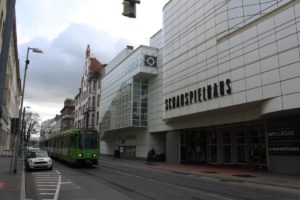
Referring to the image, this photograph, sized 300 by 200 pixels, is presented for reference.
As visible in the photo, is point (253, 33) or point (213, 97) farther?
point (213, 97)

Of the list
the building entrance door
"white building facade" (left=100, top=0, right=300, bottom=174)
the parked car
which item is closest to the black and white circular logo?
"white building facade" (left=100, top=0, right=300, bottom=174)

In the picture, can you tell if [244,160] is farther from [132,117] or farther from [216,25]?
[132,117]

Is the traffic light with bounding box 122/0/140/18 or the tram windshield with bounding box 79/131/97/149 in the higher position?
the traffic light with bounding box 122/0/140/18

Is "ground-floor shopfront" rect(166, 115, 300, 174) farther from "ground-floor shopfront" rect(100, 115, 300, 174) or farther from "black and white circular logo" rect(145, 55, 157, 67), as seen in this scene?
"black and white circular logo" rect(145, 55, 157, 67)

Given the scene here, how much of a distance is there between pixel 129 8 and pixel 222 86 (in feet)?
73.8

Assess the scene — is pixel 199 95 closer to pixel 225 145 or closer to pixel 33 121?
pixel 225 145

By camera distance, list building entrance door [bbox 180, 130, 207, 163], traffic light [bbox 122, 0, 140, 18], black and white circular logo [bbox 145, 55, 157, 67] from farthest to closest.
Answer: black and white circular logo [bbox 145, 55, 157, 67] → building entrance door [bbox 180, 130, 207, 163] → traffic light [bbox 122, 0, 140, 18]

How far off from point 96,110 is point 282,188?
6070cm

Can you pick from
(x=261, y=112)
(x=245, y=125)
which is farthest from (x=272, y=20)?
(x=245, y=125)

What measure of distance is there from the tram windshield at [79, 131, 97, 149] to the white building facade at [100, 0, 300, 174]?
9843 millimetres

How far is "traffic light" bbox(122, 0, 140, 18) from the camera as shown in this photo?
26.8ft

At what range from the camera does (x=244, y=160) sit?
1380 inches

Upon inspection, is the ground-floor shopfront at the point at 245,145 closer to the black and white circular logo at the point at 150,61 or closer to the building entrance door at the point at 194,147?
Answer: the building entrance door at the point at 194,147

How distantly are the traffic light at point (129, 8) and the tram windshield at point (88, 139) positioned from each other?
2275cm
